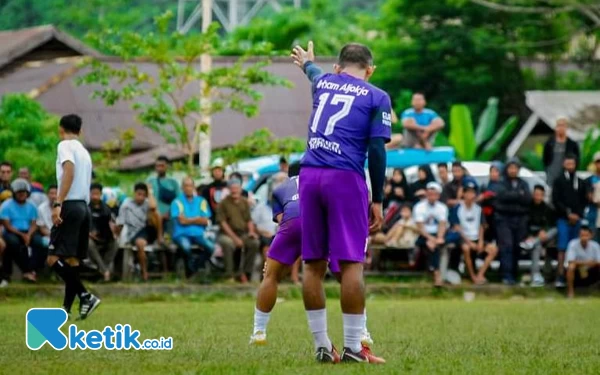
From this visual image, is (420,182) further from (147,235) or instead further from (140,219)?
(140,219)

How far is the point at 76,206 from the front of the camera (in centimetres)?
1630

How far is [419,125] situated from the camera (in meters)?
26.3

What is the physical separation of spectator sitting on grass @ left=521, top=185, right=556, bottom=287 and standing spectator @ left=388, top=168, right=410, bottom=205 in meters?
2.05

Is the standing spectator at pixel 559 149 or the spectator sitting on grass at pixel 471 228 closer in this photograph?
the spectator sitting on grass at pixel 471 228

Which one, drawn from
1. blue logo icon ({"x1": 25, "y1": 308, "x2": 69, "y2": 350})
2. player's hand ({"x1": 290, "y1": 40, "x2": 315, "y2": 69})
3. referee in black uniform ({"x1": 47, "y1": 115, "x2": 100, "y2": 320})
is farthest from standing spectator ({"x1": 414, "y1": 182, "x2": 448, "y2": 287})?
blue logo icon ({"x1": 25, "y1": 308, "x2": 69, "y2": 350})

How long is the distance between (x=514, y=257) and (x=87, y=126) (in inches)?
571

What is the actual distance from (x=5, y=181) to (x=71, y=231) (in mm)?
8235

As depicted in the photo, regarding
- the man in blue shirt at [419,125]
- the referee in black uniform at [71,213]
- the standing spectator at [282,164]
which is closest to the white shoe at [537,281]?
the man in blue shirt at [419,125]

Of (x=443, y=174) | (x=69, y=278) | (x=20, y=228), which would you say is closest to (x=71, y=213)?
(x=69, y=278)

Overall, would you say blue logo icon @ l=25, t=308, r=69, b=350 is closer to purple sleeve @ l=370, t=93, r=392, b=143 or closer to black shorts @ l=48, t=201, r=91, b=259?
purple sleeve @ l=370, t=93, r=392, b=143

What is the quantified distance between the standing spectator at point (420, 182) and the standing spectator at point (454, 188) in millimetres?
324

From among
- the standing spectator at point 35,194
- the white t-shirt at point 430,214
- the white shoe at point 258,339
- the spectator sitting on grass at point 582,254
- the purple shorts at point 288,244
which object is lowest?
the spectator sitting on grass at point 582,254

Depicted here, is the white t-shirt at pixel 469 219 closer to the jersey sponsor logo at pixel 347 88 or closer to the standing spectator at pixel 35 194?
the standing spectator at pixel 35 194

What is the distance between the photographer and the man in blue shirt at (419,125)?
2622 centimetres
